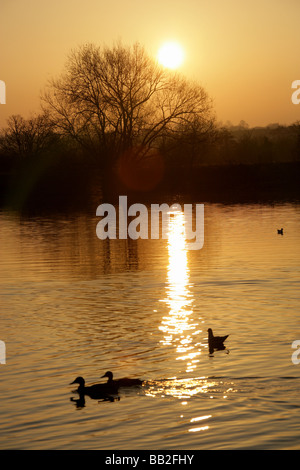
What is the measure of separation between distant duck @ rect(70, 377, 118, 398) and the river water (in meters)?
0.13

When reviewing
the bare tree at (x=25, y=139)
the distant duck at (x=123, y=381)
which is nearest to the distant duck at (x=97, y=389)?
the distant duck at (x=123, y=381)

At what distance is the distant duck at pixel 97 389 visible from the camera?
11.7 m

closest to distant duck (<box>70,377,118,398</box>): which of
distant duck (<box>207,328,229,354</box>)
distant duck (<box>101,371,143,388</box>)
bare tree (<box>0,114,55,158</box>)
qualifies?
distant duck (<box>101,371,143,388</box>)

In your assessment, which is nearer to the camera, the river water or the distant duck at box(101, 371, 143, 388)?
the river water

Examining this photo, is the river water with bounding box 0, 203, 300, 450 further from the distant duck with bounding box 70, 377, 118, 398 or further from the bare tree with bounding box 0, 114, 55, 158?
the bare tree with bounding box 0, 114, 55, 158

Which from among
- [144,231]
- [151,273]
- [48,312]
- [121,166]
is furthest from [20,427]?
[121,166]

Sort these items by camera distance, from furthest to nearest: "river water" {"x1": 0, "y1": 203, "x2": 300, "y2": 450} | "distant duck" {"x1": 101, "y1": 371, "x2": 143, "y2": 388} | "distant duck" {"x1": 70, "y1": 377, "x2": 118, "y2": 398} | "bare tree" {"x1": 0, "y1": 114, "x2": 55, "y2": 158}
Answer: "bare tree" {"x1": 0, "y1": 114, "x2": 55, "y2": 158}
"distant duck" {"x1": 101, "y1": 371, "x2": 143, "y2": 388}
"distant duck" {"x1": 70, "y1": 377, "x2": 118, "y2": 398}
"river water" {"x1": 0, "y1": 203, "x2": 300, "y2": 450}

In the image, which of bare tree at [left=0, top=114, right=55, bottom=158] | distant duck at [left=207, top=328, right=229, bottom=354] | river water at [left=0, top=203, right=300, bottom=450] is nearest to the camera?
river water at [left=0, top=203, right=300, bottom=450]

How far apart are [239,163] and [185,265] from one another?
58755mm

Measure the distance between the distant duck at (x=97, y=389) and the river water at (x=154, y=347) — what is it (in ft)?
0.41

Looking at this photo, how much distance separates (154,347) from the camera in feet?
48.2

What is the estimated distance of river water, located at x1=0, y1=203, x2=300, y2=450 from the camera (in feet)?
33.8

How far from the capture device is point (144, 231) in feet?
134

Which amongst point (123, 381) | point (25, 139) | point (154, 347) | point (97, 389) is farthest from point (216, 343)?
point (25, 139)
